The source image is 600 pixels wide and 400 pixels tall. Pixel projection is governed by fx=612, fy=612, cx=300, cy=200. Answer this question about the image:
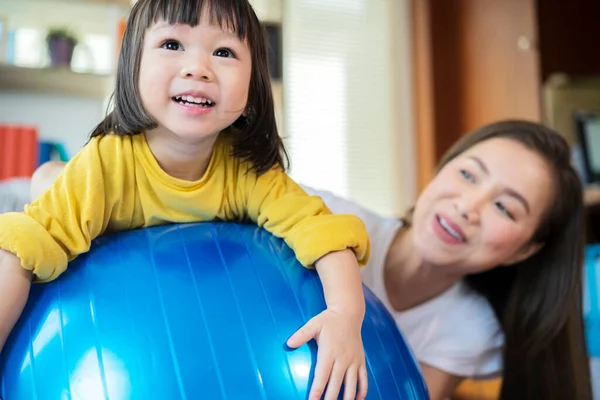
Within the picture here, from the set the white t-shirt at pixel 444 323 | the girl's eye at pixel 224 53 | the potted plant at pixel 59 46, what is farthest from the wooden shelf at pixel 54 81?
the girl's eye at pixel 224 53

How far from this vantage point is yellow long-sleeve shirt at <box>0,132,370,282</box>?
2.40 ft

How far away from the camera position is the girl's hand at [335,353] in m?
0.70

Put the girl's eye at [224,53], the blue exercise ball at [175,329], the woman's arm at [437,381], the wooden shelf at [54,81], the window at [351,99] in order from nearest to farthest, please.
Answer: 1. the blue exercise ball at [175,329]
2. the girl's eye at [224,53]
3. the woman's arm at [437,381]
4. the wooden shelf at [54,81]
5. the window at [351,99]

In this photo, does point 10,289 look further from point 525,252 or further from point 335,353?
point 525,252

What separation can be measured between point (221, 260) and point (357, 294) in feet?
0.59

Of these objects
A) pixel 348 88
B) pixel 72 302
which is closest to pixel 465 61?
pixel 348 88

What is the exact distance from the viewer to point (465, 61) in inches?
128

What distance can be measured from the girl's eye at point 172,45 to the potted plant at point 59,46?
187cm

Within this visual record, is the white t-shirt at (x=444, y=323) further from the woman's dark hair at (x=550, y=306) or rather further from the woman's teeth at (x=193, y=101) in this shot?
the woman's teeth at (x=193, y=101)

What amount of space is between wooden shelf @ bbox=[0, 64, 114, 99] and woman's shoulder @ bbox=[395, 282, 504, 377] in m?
1.60

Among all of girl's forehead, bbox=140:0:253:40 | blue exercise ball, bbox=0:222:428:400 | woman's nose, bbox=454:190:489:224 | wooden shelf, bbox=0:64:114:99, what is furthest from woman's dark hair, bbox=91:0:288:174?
wooden shelf, bbox=0:64:114:99

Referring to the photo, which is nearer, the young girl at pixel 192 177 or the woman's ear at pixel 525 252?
the young girl at pixel 192 177

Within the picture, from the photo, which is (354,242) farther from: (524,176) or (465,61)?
(465,61)

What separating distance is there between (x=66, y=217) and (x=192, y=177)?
196 millimetres
